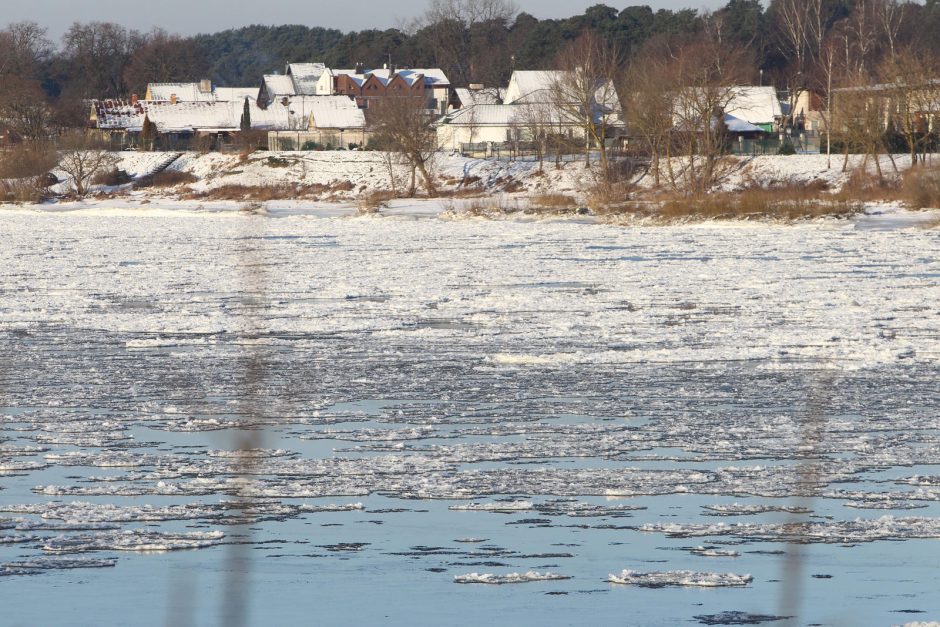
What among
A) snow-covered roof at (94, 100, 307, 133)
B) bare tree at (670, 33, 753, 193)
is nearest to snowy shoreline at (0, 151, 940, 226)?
bare tree at (670, 33, 753, 193)

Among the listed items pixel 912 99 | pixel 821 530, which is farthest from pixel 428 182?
pixel 821 530

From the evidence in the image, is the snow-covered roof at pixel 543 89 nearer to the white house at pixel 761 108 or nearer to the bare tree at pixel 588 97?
the bare tree at pixel 588 97

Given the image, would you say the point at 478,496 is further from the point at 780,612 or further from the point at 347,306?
the point at 347,306

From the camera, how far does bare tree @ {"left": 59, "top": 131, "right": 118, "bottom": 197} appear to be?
66750 millimetres

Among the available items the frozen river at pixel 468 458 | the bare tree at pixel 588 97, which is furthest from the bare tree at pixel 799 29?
the frozen river at pixel 468 458

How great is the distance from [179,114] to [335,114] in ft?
37.8

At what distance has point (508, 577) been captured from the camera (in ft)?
19.6

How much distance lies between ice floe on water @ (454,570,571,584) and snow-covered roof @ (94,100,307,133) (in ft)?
272

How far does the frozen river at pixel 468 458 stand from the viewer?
5.77 meters

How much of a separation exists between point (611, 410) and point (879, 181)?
41.3 m

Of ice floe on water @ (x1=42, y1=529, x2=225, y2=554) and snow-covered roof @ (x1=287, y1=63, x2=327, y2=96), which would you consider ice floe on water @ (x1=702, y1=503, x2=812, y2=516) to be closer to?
ice floe on water @ (x1=42, y1=529, x2=225, y2=554)

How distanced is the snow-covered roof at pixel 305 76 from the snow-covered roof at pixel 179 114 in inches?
570

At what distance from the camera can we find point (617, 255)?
26.2 metres

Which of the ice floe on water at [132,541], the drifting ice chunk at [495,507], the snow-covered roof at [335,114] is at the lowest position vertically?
the drifting ice chunk at [495,507]
